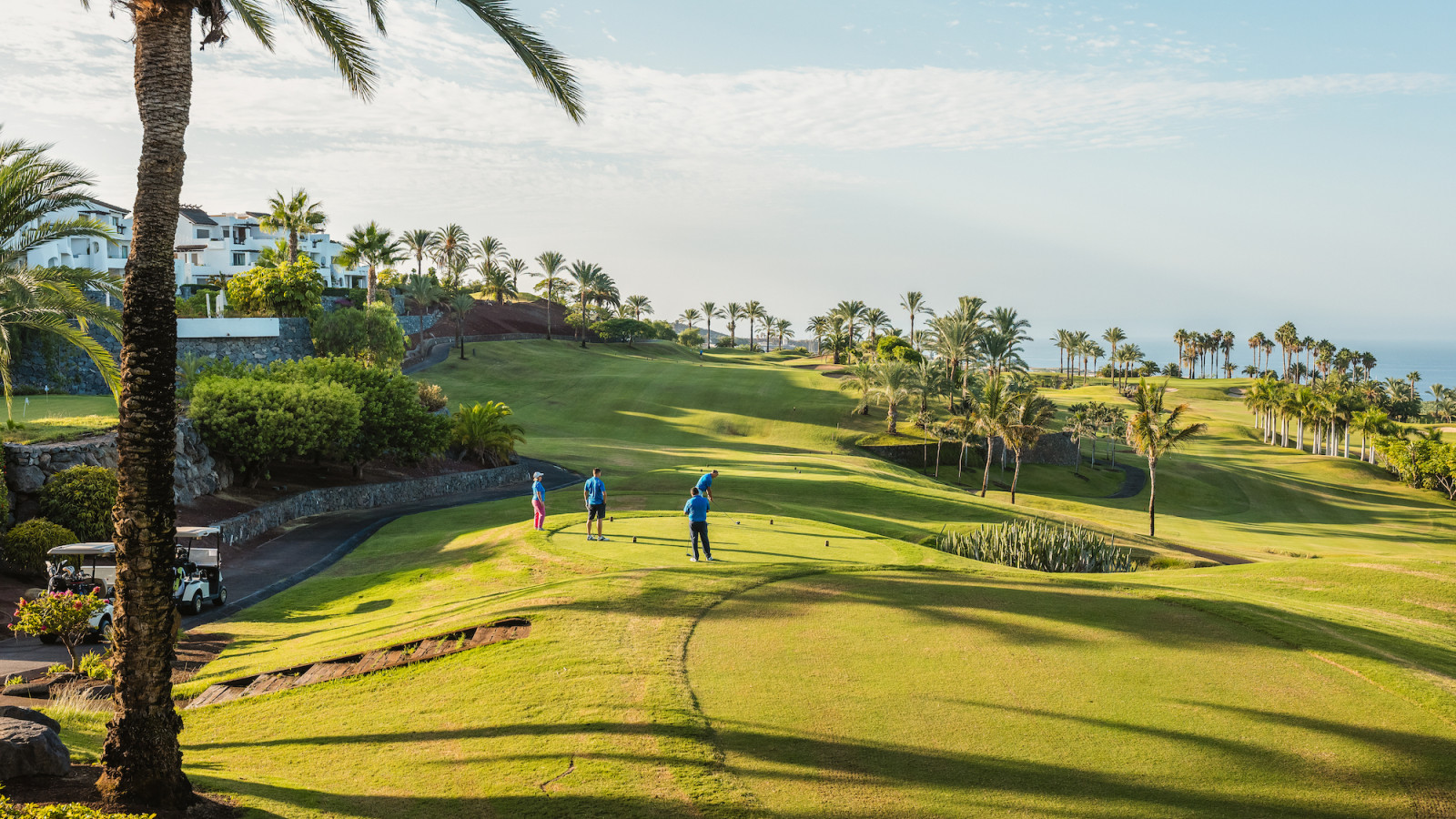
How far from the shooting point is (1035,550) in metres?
25.0

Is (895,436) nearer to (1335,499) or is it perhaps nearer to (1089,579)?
(1335,499)

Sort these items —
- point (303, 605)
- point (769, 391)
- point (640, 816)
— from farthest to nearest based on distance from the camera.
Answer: point (769, 391) < point (303, 605) < point (640, 816)

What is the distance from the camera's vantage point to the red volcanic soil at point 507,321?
111956 millimetres

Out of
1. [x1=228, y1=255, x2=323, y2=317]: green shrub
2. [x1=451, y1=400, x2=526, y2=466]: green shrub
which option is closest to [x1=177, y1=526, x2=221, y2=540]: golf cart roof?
[x1=451, y1=400, x2=526, y2=466]: green shrub

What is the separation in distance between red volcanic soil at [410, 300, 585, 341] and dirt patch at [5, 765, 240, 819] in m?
102

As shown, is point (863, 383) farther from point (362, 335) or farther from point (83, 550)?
point (83, 550)

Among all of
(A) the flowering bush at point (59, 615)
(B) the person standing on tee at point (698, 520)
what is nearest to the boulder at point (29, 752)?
(A) the flowering bush at point (59, 615)

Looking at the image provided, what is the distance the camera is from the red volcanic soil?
112 metres

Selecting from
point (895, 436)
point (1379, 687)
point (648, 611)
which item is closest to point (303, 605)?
point (648, 611)

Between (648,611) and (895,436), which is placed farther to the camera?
(895,436)

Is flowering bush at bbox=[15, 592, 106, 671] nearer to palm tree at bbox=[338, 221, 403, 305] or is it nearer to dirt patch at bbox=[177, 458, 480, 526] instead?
dirt patch at bbox=[177, 458, 480, 526]

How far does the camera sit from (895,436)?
75750mm

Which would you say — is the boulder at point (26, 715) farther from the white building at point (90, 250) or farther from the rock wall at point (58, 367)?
the white building at point (90, 250)

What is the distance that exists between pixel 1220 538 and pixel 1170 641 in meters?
39.6
